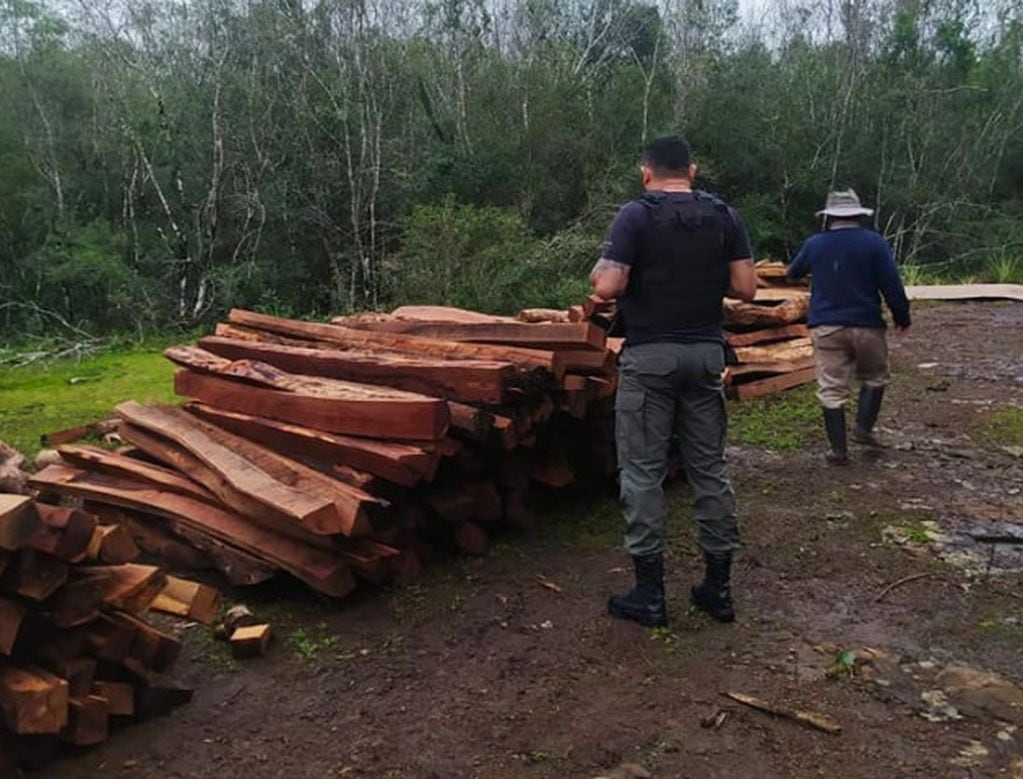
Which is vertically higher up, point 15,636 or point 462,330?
point 462,330

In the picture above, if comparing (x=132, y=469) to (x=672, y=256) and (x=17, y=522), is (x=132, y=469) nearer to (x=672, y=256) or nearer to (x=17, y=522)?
(x=17, y=522)

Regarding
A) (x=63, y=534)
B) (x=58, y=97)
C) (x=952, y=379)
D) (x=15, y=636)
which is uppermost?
(x=58, y=97)

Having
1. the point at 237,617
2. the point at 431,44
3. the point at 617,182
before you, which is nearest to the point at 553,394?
the point at 237,617

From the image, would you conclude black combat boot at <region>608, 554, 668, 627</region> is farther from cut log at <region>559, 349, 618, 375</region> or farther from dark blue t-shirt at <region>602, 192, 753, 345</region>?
cut log at <region>559, 349, 618, 375</region>

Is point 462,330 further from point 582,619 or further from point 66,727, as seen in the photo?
point 66,727

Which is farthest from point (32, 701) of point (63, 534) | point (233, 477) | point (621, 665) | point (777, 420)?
point (777, 420)

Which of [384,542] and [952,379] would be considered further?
[952,379]

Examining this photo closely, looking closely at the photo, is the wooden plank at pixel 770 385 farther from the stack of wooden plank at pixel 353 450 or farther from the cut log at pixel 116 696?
the cut log at pixel 116 696

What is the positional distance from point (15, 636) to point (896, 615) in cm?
347

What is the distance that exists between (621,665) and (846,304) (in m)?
3.61

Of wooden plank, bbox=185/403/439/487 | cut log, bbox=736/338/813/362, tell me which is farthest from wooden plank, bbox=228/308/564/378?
cut log, bbox=736/338/813/362

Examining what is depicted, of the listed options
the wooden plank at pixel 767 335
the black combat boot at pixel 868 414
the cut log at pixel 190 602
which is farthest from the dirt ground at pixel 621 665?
the wooden plank at pixel 767 335

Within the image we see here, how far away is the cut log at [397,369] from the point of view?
4695mm

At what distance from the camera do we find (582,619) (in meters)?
4.14
